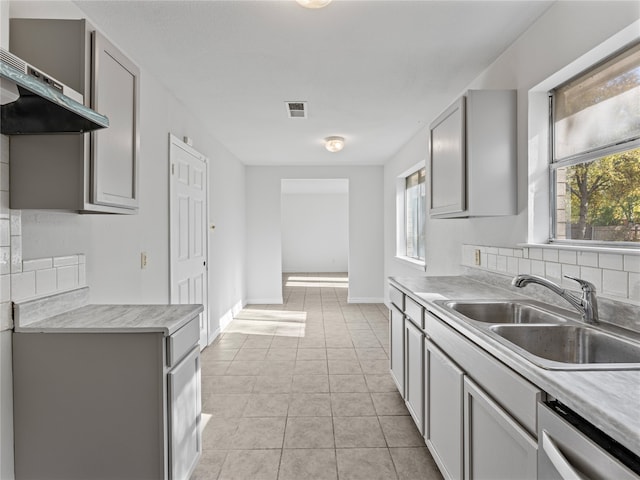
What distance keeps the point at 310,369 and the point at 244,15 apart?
2839mm

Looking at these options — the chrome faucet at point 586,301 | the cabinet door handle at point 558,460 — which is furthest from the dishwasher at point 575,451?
the chrome faucet at point 586,301

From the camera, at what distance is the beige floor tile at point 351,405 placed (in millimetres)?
2693

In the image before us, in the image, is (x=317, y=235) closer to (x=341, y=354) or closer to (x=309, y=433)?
(x=341, y=354)

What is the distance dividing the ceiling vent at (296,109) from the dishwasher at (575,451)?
10.0 ft

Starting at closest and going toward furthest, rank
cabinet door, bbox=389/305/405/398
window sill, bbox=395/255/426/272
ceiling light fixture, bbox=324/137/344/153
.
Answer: cabinet door, bbox=389/305/405/398 < window sill, bbox=395/255/426/272 < ceiling light fixture, bbox=324/137/344/153

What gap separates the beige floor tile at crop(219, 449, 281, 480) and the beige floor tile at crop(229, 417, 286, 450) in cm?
6

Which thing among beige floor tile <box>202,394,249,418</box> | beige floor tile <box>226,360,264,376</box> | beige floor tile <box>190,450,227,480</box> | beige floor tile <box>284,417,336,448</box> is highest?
beige floor tile <box>226,360,264,376</box>

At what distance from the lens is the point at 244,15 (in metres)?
2.04

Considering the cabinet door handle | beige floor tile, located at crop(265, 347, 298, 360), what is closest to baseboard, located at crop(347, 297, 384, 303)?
beige floor tile, located at crop(265, 347, 298, 360)

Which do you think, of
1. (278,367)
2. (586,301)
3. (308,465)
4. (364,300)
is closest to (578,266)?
(586,301)

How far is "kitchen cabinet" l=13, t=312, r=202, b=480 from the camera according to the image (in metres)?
1.54

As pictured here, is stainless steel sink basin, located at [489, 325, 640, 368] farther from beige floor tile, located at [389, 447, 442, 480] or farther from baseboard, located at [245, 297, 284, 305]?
baseboard, located at [245, 297, 284, 305]

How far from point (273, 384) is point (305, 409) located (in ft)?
1.74

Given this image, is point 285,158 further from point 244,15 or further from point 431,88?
point 244,15
